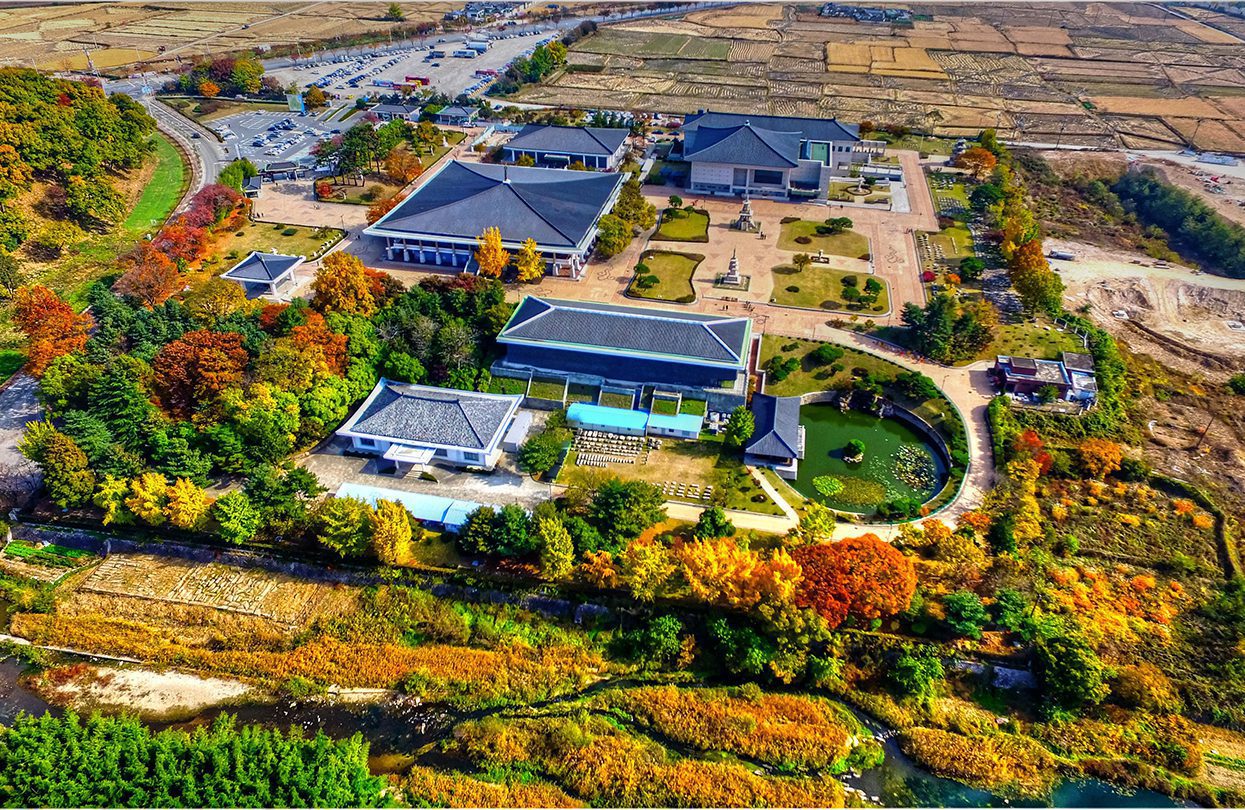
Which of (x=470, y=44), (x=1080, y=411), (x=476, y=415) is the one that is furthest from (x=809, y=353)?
(x=470, y=44)

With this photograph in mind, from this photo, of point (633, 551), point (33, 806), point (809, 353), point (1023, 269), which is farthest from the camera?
point (1023, 269)

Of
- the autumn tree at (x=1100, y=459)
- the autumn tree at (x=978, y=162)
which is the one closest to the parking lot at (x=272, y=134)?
the autumn tree at (x=978, y=162)

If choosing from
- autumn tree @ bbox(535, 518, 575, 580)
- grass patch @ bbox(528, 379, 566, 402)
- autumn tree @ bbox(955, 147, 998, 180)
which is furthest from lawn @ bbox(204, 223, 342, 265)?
autumn tree @ bbox(955, 147, 998, 180)

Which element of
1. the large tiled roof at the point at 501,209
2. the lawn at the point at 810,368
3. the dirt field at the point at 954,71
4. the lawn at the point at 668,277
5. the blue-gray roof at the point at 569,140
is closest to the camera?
the lawn at the point at 810,368

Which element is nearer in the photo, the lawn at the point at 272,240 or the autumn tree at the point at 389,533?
the autumn tree at the point at 389,533

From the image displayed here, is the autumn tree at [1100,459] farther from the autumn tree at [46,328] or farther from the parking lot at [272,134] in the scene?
the parking lot at [272,134]

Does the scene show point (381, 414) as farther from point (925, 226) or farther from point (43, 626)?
point (925, 226)

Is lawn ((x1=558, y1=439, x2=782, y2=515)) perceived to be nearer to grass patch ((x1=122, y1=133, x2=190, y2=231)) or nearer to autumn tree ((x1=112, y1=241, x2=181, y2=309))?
autumn tree ((x1=112, y1=241, x2=181, y2=309))
